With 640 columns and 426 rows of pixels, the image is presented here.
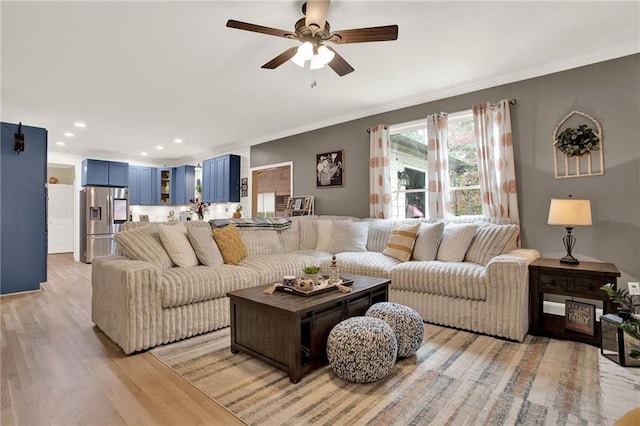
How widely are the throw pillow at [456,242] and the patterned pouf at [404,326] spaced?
1198 millimetres

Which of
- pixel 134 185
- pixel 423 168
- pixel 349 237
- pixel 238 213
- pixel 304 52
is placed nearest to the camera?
pixel 304 52

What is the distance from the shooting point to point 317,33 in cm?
230

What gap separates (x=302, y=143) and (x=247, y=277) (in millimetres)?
3232

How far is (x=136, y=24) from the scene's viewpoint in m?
2.56

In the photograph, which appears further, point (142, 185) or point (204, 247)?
point (142, 185)

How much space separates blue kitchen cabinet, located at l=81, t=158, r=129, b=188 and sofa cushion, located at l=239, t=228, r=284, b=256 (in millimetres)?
5295

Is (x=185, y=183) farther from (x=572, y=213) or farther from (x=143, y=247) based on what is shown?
(x=572, y=213)

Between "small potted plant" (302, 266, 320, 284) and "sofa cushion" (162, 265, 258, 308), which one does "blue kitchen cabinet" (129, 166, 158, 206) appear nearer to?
"sofa cushion" (162, 265, 258, 308)

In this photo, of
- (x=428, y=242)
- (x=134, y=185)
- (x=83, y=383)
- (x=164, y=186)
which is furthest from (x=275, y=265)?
(x=164, y=186)

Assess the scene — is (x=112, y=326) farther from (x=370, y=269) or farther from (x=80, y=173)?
(x=80, y=173)

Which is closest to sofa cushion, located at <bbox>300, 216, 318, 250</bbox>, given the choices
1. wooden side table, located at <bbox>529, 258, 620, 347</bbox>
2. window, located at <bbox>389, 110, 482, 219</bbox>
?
window, located at <bbox>389, 110, 482, 219</bbox>

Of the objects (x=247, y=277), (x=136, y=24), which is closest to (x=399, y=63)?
(x=136, y=24)

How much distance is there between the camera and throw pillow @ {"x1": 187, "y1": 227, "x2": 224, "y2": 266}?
3.18 metres

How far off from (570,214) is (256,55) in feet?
10.5
